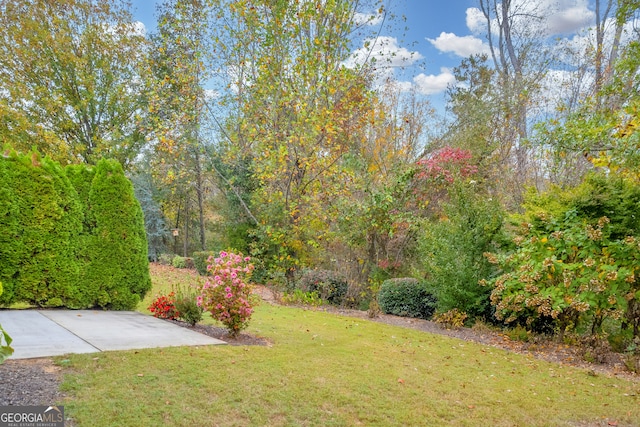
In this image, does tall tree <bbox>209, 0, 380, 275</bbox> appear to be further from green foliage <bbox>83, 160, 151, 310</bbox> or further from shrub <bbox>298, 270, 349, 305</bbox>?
green foliage <bbox>83, 160, 151, 310</bbox>

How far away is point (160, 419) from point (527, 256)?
5207 mm

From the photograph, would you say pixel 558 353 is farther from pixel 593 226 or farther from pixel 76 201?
pixel 76 201

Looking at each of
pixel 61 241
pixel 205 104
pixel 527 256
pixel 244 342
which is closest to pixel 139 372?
pixel 244 342

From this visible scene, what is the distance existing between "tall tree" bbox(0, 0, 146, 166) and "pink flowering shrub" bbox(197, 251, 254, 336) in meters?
9.23

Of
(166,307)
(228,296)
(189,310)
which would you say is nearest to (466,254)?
(228,296)

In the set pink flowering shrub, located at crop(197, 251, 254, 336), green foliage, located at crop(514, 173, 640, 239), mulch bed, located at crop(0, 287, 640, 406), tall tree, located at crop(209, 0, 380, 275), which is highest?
tall tree, located at crop(209, 0, 380, 275)

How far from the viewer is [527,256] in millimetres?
5707

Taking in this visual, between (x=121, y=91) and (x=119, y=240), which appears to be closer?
(x=119, y=240)

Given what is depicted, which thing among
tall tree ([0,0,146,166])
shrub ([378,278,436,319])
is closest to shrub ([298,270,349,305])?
shrub ([378,278,436,319])

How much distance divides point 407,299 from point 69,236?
624 centimetres

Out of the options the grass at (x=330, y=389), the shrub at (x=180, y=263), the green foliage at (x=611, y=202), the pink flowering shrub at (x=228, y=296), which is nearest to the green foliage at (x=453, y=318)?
the grass at (x=330, y=389)

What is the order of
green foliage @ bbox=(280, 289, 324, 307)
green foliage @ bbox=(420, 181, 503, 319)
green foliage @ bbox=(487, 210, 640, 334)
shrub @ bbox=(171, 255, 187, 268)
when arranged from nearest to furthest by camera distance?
green foliage @ bbox=(487, 210, 640, 334), green foliage @ bbox=(420, 181, 503, 319), green foliage @ bbox=(280, 289, 324, 307), shrub @ bbox=(171, 255, 187, 268)

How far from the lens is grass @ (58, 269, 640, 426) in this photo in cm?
271
